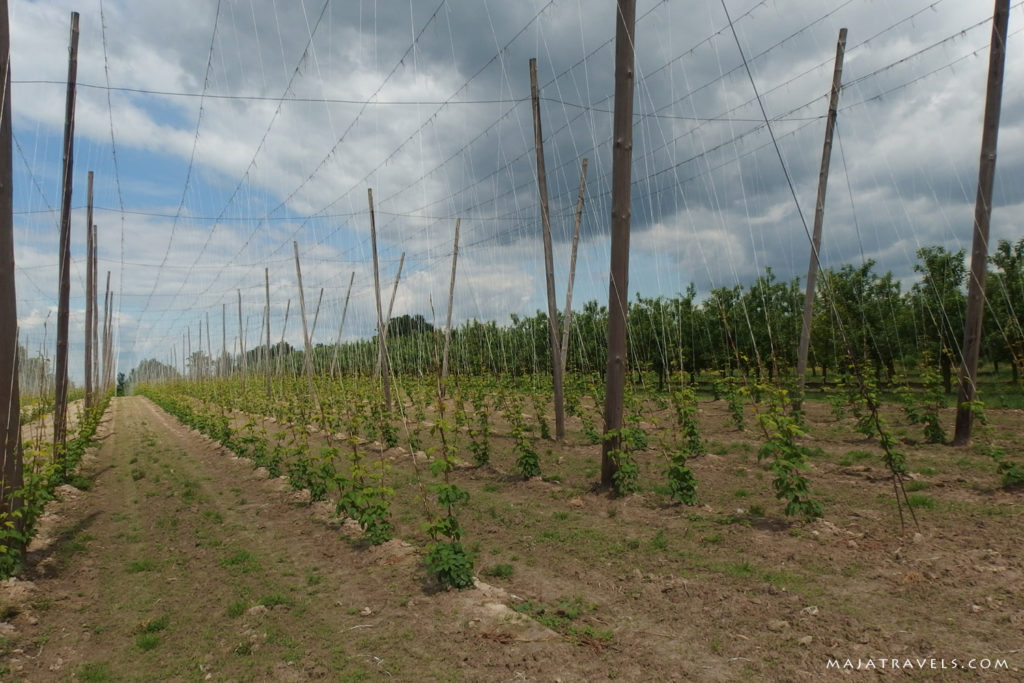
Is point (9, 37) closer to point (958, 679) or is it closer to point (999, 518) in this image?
point (958, 679)

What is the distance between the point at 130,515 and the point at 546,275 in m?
7.72

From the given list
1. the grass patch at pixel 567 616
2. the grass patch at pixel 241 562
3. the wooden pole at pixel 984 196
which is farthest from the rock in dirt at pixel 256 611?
the wooden pole at pixel 984 196

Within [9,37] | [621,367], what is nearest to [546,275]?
[621,367]

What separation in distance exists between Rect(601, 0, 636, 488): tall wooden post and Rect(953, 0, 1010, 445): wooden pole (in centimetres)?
549

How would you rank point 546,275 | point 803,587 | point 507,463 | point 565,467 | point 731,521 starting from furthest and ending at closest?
point 546,275 → point 507,463 → point 565,467 → point 731,521 → point 803,587

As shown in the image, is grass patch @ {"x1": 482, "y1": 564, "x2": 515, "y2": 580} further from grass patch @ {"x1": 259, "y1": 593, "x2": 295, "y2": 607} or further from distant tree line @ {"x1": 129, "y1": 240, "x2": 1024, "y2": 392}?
distant tree line @ {"x1": 129, "y1": 240, "x2": 1024, "y2": 392}

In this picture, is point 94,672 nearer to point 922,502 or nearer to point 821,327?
point 922,502

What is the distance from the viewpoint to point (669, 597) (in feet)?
14.4

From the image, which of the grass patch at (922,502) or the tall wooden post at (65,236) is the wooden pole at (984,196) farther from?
the tall wooden post at (65,236)

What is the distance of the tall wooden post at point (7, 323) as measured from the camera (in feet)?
17.7

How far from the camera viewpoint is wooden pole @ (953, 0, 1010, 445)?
873 cm

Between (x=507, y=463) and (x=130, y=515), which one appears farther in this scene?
(x=507, y=463)

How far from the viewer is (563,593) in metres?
4.59

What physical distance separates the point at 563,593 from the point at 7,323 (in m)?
5.53
